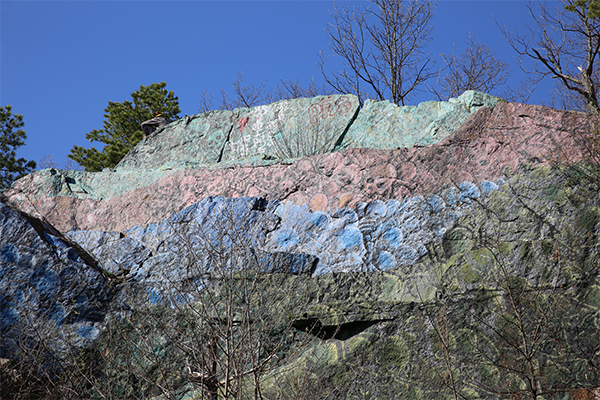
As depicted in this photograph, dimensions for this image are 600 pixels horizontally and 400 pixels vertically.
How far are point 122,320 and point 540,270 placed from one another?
4.36 meters

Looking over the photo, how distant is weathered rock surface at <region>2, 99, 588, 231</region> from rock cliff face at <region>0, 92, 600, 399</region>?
2 cm

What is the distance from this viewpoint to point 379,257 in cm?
551

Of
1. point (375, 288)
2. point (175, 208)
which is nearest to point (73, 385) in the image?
point (175, 208)

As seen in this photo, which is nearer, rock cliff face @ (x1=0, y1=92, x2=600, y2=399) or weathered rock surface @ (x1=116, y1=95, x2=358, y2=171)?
rock cliff face @ (x1=0, y1=92, x2=600, y2=399)

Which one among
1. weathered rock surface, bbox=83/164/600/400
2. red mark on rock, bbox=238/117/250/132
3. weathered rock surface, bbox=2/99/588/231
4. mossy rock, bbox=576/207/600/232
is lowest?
weathered rock surface, bbox=83/164/600/400

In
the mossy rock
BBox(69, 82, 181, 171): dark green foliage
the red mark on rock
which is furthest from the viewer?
BBox(69, 82, 181, 171): dark green foliage

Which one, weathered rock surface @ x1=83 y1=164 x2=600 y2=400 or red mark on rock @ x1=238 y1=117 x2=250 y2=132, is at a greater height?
red mark on rock @ x1=238 y1=117 x2=250 y2=132

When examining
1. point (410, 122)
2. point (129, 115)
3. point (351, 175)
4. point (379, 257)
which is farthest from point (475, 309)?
point (129, 115)

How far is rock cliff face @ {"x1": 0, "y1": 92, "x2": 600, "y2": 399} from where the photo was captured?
4729 millimetres

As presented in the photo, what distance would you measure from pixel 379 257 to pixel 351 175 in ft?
3.63

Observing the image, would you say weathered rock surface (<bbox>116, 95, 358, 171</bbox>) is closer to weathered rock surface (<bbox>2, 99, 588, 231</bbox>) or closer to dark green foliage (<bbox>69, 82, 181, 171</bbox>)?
weathered rock surface (<bbox>2, 99, 588, 231</bbox>)

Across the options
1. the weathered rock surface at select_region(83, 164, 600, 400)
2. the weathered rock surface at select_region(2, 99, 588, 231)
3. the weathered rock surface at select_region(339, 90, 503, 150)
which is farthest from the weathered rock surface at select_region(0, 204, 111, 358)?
the weathered rock surface at select_region(339, 90, 503, 150)

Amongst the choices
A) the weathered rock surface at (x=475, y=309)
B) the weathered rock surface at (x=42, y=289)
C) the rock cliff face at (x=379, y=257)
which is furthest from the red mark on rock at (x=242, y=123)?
the weathered rock surface at (x=475, y=309)

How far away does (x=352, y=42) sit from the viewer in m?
14.8
